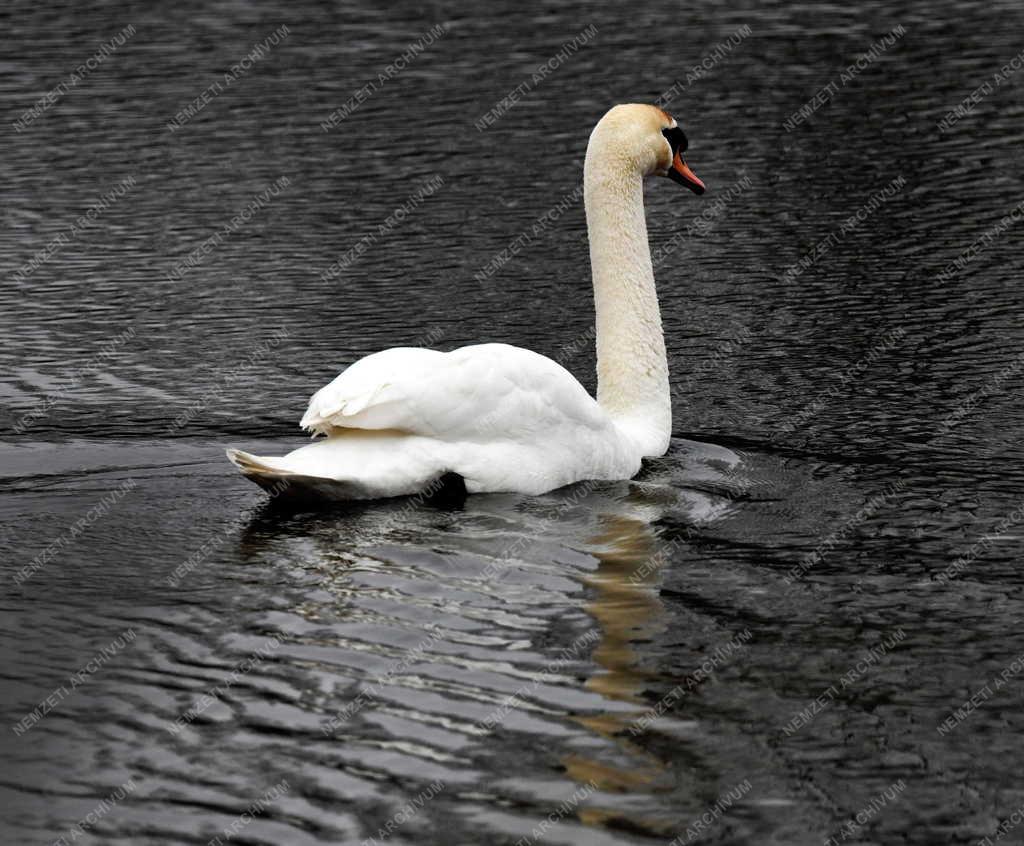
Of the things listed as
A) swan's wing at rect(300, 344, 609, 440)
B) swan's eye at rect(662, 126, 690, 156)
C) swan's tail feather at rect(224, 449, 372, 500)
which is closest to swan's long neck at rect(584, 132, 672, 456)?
swan's eye at rect(662, 126, 690, 156)

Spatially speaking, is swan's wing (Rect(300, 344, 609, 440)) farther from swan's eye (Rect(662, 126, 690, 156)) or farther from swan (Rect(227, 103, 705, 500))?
swan's eye (Rect(662, 126, 690, 156))

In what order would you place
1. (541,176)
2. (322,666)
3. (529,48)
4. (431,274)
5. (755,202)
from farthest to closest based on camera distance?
(529,48)
(541,176)
(755,202)
(431,274)
(322,666)

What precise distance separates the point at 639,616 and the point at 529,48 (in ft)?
61.9

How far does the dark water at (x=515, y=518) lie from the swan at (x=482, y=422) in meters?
0.20

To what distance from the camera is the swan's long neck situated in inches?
417

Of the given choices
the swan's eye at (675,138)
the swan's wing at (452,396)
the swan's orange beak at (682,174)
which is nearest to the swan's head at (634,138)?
the swan's eye at (675,138)

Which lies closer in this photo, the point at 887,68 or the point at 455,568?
the point at 455,568

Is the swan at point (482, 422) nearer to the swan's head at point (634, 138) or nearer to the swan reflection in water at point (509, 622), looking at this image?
the swan's head at point (634, 138)

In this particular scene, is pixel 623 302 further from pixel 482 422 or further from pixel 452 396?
pixel 452 396

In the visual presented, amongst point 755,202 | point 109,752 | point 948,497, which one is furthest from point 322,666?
point 755,202

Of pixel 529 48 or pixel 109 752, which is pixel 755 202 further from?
pixel 109 752

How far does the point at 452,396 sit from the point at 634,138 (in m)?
2.43

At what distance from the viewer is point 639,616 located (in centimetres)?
791

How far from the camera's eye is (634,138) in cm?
1073
